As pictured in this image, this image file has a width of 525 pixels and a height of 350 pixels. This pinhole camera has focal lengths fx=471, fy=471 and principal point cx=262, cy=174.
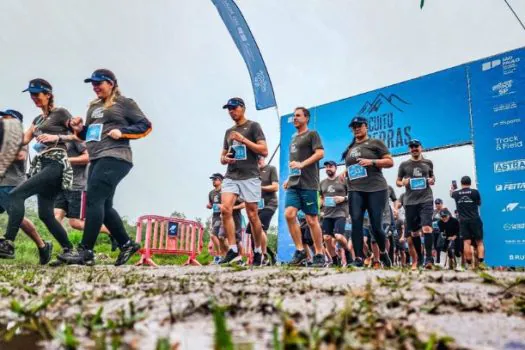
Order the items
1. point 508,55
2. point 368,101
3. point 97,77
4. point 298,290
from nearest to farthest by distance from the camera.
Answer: point 298,290, point 97,77, point 508,55, point 368,101

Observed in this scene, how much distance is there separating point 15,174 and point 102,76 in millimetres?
1718

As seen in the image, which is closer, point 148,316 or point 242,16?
point 148,316

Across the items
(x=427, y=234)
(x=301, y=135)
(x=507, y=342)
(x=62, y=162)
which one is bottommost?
(x=507, y=342)

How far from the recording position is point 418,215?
6523 millimetres

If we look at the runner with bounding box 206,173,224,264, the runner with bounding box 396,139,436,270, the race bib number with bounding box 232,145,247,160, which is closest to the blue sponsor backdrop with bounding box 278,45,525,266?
the runner with bounding box 396,139,436,270

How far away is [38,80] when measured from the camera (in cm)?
491

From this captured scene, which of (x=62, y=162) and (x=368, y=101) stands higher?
(x=368, y=101)

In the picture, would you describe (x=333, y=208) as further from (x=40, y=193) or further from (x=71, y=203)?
(x=40, y=193)

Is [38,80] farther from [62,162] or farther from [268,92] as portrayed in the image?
[268,92]

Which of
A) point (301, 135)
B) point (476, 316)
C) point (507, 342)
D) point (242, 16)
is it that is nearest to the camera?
point (507, 342)

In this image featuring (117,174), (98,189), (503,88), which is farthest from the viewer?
(503,88)

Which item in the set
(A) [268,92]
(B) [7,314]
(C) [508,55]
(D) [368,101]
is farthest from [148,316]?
(A) [268,92]

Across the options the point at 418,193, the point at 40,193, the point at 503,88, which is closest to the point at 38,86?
the point at 40,193

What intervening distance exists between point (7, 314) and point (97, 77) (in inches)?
137
